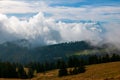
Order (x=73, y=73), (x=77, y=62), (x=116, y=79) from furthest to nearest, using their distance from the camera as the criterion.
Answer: (x=77, y=62) < (x=73, y=73) < (x=116, y=79)

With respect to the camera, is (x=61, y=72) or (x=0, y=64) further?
(x=0, y=64)

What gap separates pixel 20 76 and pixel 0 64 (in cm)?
1742

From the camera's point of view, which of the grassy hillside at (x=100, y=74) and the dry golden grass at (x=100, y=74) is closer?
the grassy hillside at (x=100, y=74)

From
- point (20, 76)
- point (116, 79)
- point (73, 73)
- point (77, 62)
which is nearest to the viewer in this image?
point (116, 79)

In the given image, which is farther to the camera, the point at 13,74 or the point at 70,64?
the point at 70,64

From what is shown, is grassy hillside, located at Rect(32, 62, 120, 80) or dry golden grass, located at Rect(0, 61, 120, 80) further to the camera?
dry golden grass, located at Rect(0, 61, 120, 80)

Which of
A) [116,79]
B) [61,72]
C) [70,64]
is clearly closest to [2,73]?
[61,72]

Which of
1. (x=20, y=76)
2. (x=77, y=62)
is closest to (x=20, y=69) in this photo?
(x=20, y=76)

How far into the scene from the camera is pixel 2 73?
552 feet

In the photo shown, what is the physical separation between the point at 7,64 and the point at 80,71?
4418 cm

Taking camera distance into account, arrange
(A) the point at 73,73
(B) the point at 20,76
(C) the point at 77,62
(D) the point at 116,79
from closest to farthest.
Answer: (D) the point at 116,79 → (A) the point at 73,73 → (B) the point at 20,76 → (C) the point at 77,62

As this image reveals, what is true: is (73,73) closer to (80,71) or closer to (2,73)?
(80,71)

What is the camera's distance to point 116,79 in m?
87.9

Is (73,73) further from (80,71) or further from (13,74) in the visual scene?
(13,74)
